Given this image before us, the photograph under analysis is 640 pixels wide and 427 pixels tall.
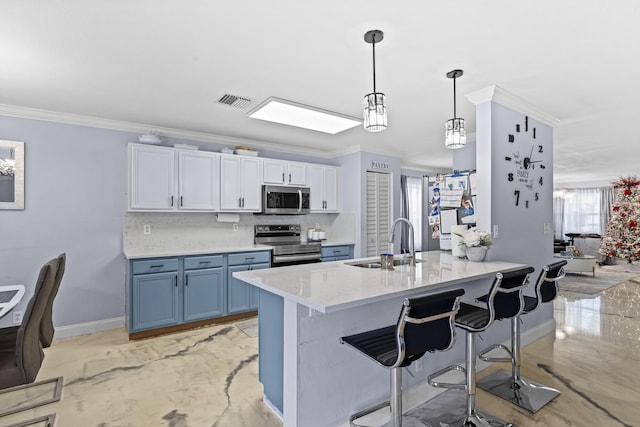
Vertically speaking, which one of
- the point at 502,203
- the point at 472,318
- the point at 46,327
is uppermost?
the point at 502,203

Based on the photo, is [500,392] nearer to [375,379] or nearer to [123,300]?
[375,379]

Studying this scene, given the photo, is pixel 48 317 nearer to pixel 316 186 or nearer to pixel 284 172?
pixel 284 172

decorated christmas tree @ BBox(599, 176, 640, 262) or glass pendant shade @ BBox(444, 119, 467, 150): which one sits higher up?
glass pendant shade @ BBox(444, 119, 467, 150)

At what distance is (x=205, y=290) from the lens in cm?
387

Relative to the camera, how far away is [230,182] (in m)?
4.30

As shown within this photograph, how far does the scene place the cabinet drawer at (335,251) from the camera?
16.1 feet

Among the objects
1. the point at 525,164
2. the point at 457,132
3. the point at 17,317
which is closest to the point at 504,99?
the point at 525,164

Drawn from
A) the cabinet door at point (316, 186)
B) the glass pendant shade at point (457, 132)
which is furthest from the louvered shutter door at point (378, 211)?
the glass pendant shade at point (457, 132)

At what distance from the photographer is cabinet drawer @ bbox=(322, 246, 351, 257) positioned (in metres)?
4.92

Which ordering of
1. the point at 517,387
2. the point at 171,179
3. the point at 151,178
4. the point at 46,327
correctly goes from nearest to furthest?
the point at 46,327
the point at 517,387
the point at 151,178
the point at 171,179

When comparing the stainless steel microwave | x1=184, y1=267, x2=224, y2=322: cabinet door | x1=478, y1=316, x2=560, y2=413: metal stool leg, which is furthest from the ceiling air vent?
x1=478, y1=316, x2=560, y2=413: metal stool leg

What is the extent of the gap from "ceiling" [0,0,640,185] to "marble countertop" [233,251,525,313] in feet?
4.88

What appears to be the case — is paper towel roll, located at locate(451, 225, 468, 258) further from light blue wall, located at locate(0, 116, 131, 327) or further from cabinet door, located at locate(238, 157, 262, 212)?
light blue wall, located at locate(0, 116, 131, 327)

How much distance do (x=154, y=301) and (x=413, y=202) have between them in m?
5.32
